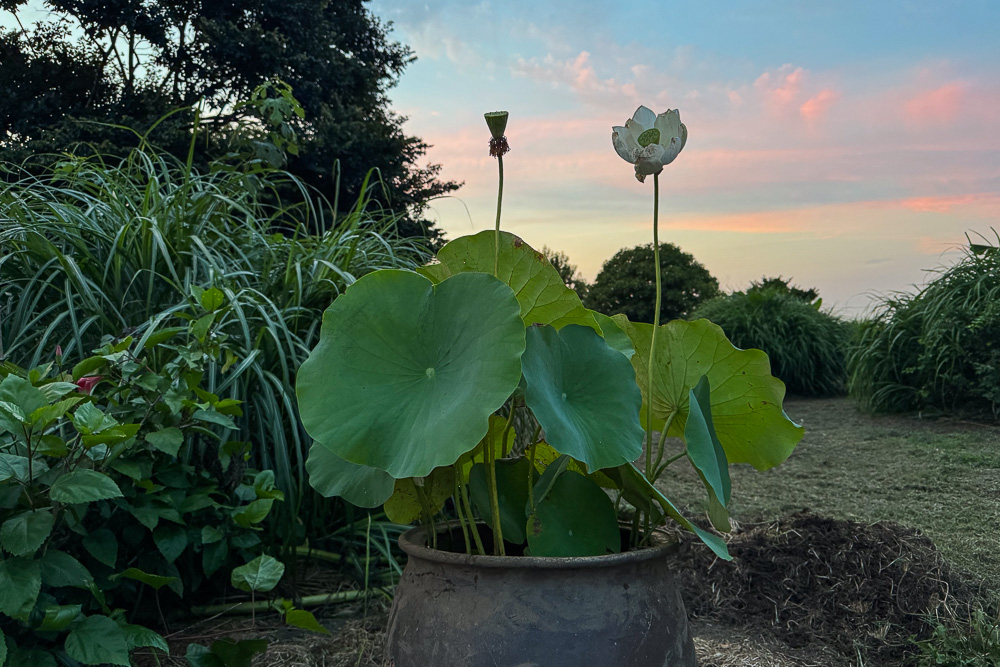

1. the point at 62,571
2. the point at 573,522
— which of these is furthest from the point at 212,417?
the point at 573,522

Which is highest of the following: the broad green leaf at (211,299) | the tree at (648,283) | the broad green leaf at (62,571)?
the tree at (648,283)

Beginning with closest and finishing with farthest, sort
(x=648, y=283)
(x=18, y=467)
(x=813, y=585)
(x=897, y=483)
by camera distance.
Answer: (x=18, y=467) → (x=813, y=585) → (x=897, y=483) → (x=648, y=283)

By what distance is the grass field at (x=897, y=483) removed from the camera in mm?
2514

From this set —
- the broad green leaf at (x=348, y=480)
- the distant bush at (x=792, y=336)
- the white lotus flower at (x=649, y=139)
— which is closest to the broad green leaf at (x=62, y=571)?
Result: the broad green leaf at (x=348, y=480)

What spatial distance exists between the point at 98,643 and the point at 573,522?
0.69 m

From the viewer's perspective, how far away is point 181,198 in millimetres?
2221

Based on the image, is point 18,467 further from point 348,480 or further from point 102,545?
point 348,480

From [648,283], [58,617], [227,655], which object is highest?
[648,283]

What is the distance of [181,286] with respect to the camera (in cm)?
195

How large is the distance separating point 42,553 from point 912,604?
1792mm

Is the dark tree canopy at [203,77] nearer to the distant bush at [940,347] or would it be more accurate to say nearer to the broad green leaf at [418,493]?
the distant bush at [940,347]

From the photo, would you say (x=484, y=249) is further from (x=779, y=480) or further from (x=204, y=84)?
(x=204, y=84)

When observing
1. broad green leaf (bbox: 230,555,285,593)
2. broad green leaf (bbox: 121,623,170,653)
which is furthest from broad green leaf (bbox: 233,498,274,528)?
broad green leaf (bbox: 121,623,170,653)

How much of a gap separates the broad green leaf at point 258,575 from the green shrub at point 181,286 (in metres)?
0.42
